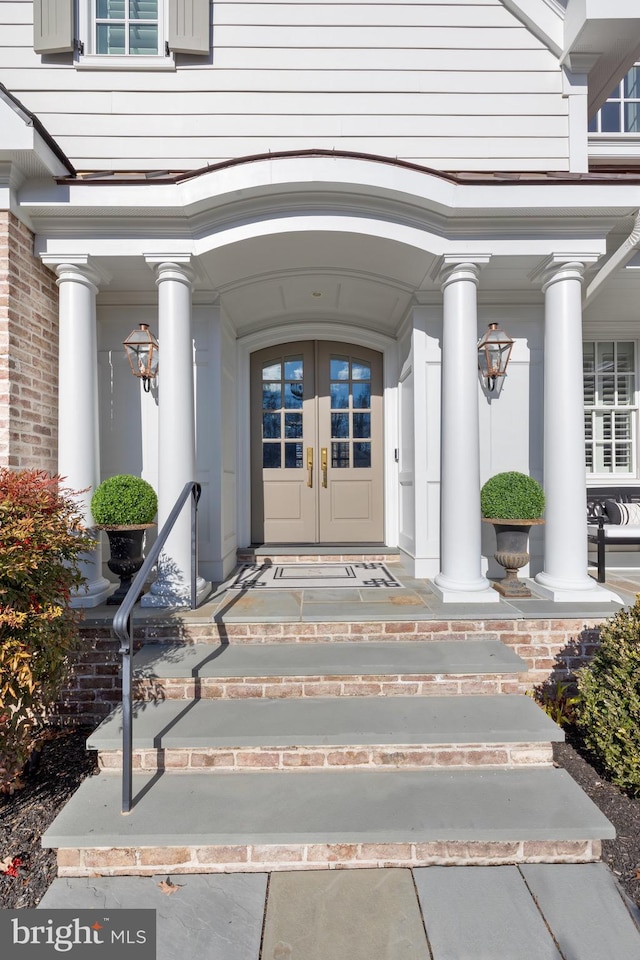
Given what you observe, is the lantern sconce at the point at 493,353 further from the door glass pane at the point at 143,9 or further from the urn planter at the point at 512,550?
the door glass pane at the point at 143,9

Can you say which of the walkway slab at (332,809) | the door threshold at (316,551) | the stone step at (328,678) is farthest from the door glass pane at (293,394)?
the walkway slab at (332,809)

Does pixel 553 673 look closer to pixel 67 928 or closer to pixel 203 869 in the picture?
pixel 203 869

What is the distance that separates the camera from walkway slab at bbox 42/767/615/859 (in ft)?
6.45

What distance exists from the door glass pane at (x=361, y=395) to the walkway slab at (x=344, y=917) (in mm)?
4380

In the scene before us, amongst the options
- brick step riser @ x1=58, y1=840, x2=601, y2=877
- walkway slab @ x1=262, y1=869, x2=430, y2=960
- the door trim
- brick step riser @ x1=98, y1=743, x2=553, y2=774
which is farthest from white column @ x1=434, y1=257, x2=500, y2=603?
walkway slab @ x1=262, y1=869, x2=430, y2=960

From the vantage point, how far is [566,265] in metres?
3.79

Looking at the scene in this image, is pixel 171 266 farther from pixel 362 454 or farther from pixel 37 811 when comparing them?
A: pixel 37 811

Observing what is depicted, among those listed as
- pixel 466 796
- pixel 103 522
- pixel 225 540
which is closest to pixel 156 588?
pixel 103 522

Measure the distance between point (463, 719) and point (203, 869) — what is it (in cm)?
138

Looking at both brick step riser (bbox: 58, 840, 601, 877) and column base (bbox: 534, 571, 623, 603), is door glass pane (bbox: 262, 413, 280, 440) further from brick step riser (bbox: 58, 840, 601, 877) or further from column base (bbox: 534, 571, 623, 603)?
brick step riser (bbox: 58, 840, 601, 877)

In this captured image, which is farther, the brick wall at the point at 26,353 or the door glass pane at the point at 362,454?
the door glass pane at the point at 362,454

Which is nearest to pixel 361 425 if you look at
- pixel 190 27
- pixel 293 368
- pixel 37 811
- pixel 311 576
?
pixel 293 368

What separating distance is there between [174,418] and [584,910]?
11.2 ft

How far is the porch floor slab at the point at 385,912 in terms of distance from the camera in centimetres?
162
